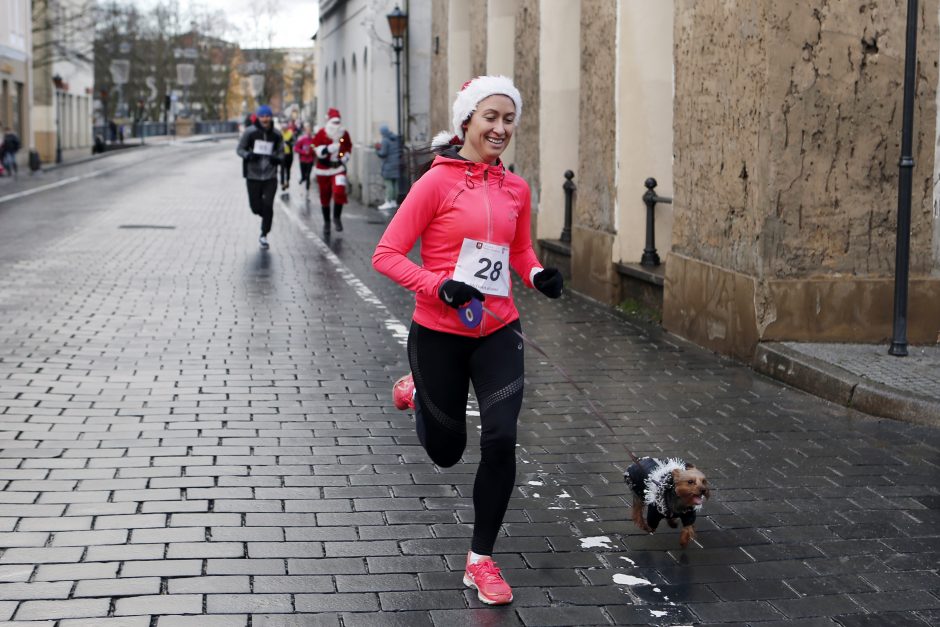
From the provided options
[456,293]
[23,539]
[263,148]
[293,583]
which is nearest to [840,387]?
[456,293]

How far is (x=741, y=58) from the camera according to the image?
10266mm

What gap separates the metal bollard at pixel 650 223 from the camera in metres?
13.2

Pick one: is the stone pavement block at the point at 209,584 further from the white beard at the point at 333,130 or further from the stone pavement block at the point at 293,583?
the white beard at the point at 333,130

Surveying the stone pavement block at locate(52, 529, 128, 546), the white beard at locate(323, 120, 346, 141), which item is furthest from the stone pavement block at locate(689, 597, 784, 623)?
the white beard at locate(323, 120, 346, 141)

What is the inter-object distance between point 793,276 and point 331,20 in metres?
36.8

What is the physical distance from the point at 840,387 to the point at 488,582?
4.33 metres

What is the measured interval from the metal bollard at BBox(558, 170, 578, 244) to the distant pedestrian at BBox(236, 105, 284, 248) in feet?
14.6

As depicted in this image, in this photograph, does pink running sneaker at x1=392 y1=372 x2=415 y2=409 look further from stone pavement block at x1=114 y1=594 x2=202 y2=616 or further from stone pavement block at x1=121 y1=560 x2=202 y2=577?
stone pavement block at x1=114 y1=594 x2=202 y2=616

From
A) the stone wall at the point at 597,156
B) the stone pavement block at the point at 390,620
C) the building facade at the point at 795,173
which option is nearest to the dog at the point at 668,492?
the stone pavement block at the point at 390,620

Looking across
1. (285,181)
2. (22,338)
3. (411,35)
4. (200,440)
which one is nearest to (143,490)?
(200,440)

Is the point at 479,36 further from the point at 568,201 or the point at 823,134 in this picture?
the point at 823,134

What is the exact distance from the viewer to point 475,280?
202 inches

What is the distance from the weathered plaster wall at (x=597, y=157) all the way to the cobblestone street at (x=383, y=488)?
5.58 ft

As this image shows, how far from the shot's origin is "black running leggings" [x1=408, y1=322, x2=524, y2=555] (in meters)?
5.02
